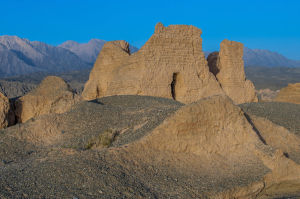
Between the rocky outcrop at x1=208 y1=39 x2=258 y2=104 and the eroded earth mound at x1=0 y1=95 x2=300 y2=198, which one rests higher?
the rocky outcrop at x1=208 y1=39 x2=258 y2=104

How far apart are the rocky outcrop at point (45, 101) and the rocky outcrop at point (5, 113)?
87 centimetres

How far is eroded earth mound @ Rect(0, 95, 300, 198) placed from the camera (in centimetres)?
648

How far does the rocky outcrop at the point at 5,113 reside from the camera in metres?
13.1

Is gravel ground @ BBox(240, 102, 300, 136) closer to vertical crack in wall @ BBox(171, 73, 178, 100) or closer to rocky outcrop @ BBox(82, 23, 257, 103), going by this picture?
rocky outcrop @ BBox(82, 23, 257, 103)

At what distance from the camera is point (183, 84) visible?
1806 cm

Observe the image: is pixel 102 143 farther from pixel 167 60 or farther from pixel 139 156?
pixel 167 60

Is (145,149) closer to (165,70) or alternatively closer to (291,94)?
(165,70)

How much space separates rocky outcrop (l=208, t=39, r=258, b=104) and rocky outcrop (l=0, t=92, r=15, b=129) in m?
12.0

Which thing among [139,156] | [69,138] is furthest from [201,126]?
[69,138]

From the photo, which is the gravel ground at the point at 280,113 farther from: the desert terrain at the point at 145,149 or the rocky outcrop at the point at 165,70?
the rocky outcrop at the point at 165,70

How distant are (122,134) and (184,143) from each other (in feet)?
7.52

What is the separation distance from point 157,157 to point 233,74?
13.3 m

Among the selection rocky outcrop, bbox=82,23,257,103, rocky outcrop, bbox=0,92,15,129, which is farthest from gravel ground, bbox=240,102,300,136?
rocky outcrop, bbox=0,92,15,129

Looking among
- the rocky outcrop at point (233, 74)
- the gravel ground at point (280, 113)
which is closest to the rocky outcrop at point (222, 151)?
the gravel ground at point (280, 113)
